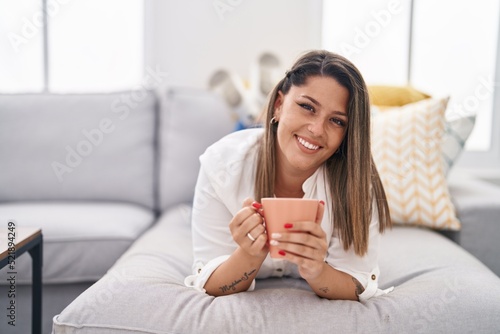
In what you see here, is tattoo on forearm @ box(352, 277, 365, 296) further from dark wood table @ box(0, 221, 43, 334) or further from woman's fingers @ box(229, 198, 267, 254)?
dark wood table @ box(0, 221, 43, 334)

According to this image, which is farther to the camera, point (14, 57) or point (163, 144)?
point (14, 57)

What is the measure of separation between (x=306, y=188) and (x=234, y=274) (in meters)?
0.30

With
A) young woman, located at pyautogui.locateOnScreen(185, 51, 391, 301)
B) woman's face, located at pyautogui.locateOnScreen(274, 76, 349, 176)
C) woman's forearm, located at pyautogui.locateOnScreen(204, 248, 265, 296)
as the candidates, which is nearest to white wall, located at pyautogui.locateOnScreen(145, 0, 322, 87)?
young woman, located at pyautogui.locateOnScreen(185, 51, 391, 301)

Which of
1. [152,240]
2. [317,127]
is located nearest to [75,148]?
[152,240]

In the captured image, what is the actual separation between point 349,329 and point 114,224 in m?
1.03

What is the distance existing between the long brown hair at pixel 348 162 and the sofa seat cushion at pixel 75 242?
0.68 meters

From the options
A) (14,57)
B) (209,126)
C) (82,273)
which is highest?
(14,57)

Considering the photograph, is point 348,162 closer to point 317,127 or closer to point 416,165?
point 317,127

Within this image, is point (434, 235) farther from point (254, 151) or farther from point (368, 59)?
point (368, 59)

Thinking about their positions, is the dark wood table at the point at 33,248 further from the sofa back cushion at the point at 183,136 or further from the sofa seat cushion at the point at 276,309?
the sofa back cushion at the point at 183,136

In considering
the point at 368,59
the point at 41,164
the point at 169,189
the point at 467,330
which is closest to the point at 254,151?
the point at 467,330

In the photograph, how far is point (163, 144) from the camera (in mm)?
2266

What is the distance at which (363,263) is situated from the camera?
119 cm

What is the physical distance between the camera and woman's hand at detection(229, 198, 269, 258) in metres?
1.00
